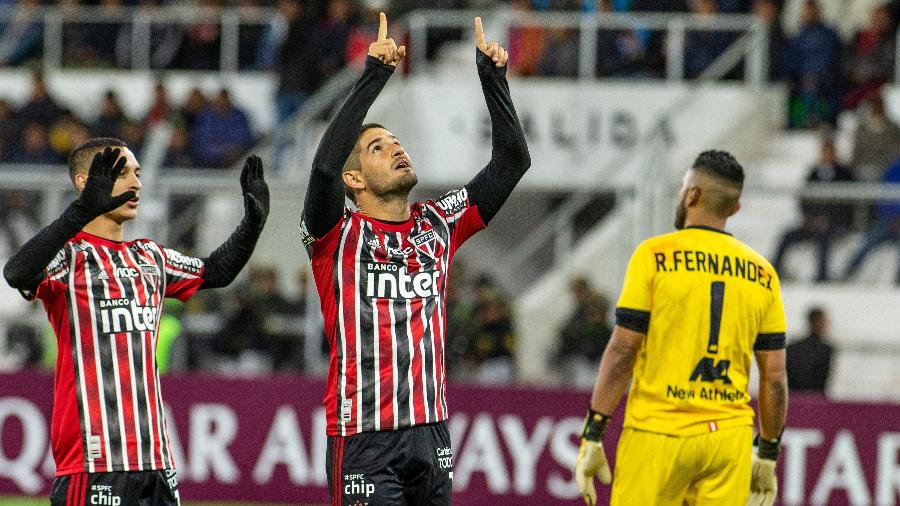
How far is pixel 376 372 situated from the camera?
5832 mm

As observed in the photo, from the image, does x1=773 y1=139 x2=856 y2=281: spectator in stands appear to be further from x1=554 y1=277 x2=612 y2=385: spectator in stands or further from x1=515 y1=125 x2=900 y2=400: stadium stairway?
x1=554 y1=277 x2=612 y2=385: spectator in stands

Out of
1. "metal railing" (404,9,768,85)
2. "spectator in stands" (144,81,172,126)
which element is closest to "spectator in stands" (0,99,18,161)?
"spectator in stands" (144,81,172,126)

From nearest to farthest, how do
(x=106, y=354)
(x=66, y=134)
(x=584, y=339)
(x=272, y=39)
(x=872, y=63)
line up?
(x=106, y=354)
(x=584, y=339)
(x=872, y=63)
(x=66, y=134)
(x=272, y=39)

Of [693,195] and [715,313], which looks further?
[693,195]

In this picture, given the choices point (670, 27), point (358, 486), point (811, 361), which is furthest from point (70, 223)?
point (670, 27)

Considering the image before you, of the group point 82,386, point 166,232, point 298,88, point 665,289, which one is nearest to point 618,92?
point 298,88

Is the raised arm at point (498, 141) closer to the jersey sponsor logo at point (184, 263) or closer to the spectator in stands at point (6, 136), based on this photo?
the jersey sponsor logo at point (184, 263)

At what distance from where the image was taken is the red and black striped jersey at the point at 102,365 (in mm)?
5918

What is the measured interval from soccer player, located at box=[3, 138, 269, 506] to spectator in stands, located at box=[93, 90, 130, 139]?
10.4m

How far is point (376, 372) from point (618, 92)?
32.5 ft

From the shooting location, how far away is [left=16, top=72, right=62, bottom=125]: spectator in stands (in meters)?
16.5

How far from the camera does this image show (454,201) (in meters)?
6.24

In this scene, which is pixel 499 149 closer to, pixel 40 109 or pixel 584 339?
pixel 584 339

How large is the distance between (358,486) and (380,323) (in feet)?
2.05
